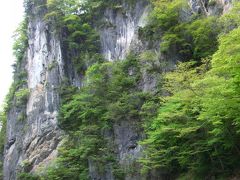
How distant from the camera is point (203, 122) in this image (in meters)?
15.4

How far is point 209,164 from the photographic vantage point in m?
16.4

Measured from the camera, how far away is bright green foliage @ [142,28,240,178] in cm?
1306

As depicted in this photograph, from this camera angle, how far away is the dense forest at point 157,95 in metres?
14.5

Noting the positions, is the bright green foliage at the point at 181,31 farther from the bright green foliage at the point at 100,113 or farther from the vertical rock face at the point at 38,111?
the vertical rock face at the point at 38,111

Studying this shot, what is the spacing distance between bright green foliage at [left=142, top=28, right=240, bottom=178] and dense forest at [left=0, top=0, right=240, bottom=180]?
4 centimetres

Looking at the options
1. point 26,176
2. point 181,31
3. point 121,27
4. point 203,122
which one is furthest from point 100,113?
point 203,122

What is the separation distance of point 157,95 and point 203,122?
6.76 metres

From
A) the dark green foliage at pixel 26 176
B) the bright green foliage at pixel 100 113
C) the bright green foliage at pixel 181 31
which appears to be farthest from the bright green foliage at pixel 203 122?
the dark green foliage at pixel 26 176

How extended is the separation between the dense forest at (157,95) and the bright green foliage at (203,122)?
0.04 m

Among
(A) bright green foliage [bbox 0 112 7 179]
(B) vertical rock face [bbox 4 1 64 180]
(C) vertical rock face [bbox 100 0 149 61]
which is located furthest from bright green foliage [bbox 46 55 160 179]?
(A) bright green foliage [bbox 0 112 7 179]

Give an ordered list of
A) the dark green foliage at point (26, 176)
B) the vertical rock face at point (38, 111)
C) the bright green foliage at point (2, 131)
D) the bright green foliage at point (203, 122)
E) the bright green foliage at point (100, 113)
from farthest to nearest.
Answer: the bright green foliage at point (2, 131) → the vertical rock face at point (38, 111) → the dark green foliage at point (26, 176) → the bright green foliage at point (100, 113) → the bright green foliage at point (203, 122)

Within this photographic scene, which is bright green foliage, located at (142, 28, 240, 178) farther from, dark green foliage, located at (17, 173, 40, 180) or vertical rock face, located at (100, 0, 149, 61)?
vertical rock face, located at (100, 0, 149, 61)

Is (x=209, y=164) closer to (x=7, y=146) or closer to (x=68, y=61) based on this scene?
(x=68, y=61)

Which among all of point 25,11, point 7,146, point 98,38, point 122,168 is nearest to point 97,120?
point 122,168
